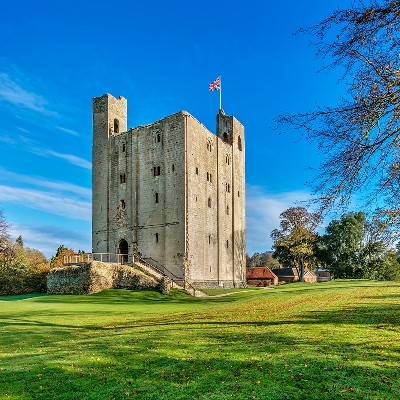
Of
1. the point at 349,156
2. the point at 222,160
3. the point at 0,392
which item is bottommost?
the point at 0,392

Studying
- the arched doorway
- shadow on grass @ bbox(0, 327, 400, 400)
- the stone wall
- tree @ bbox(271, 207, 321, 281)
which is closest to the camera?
shadow on grass @ bbox(0, 327, 400, 400)

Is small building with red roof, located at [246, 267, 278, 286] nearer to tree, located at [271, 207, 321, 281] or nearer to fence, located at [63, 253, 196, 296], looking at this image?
tree, located at [271, 207, 321, 281]

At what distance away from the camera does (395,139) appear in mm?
7348

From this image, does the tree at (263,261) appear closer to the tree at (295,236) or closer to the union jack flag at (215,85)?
the tree at (295,236)

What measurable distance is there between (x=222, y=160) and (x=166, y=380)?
39.5 meters

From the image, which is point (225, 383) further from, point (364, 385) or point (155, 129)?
point (155, 129)

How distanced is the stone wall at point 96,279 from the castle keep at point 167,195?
15.4 feet

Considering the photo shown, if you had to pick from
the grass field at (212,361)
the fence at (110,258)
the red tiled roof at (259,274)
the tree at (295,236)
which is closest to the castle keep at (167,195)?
the fence at (110,258)

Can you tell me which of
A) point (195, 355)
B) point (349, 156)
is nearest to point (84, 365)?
point (195, 355)

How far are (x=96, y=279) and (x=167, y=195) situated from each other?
10.9m

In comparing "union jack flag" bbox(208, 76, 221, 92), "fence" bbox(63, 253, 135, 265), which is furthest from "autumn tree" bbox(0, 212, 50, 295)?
"union jack flag" bbox(208, 76, 221, 92)

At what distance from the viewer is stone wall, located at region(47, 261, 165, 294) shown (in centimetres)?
3173

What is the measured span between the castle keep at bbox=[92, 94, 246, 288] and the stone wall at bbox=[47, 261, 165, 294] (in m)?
4.69

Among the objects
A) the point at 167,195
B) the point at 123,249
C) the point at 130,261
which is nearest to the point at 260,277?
the point at 123,249
